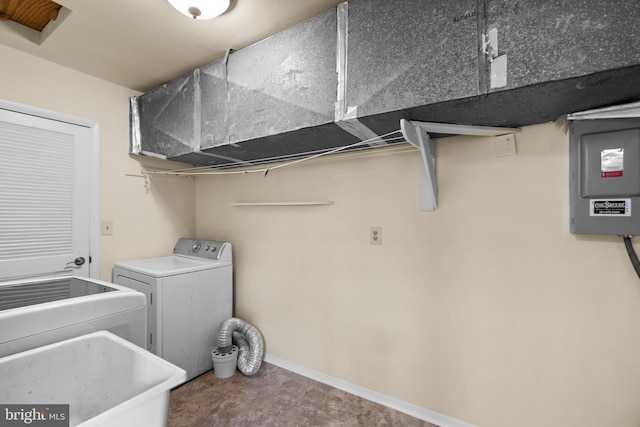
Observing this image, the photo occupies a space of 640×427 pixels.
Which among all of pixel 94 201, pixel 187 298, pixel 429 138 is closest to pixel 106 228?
pixel 94 201

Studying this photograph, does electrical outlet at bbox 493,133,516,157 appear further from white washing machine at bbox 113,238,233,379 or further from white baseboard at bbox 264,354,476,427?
white washing machine at bbox 113,238,233,379

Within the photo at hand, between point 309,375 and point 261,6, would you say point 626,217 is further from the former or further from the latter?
point 309,375

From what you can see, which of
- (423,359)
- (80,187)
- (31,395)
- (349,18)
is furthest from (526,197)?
(80,187)

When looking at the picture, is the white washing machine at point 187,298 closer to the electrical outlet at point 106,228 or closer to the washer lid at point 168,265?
the washer lid at point 168,265

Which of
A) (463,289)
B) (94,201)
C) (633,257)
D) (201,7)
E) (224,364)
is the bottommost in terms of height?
(224,364)

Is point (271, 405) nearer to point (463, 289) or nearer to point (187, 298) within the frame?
point (187, 298)

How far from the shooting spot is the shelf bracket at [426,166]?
1.53 m

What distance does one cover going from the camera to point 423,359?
6.25 ft

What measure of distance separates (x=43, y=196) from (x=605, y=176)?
3460 mm

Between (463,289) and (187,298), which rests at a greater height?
(463,289)

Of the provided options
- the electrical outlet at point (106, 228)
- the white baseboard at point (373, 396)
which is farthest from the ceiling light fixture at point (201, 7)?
the white baseboard at point (373, 396)

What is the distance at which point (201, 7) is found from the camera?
4.98ft

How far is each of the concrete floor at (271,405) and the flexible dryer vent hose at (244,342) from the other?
98mm

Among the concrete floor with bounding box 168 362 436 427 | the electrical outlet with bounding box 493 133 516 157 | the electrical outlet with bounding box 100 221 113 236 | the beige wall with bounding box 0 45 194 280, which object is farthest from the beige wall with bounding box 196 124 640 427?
the electrical outlet with bounding box 100 221 113 236
